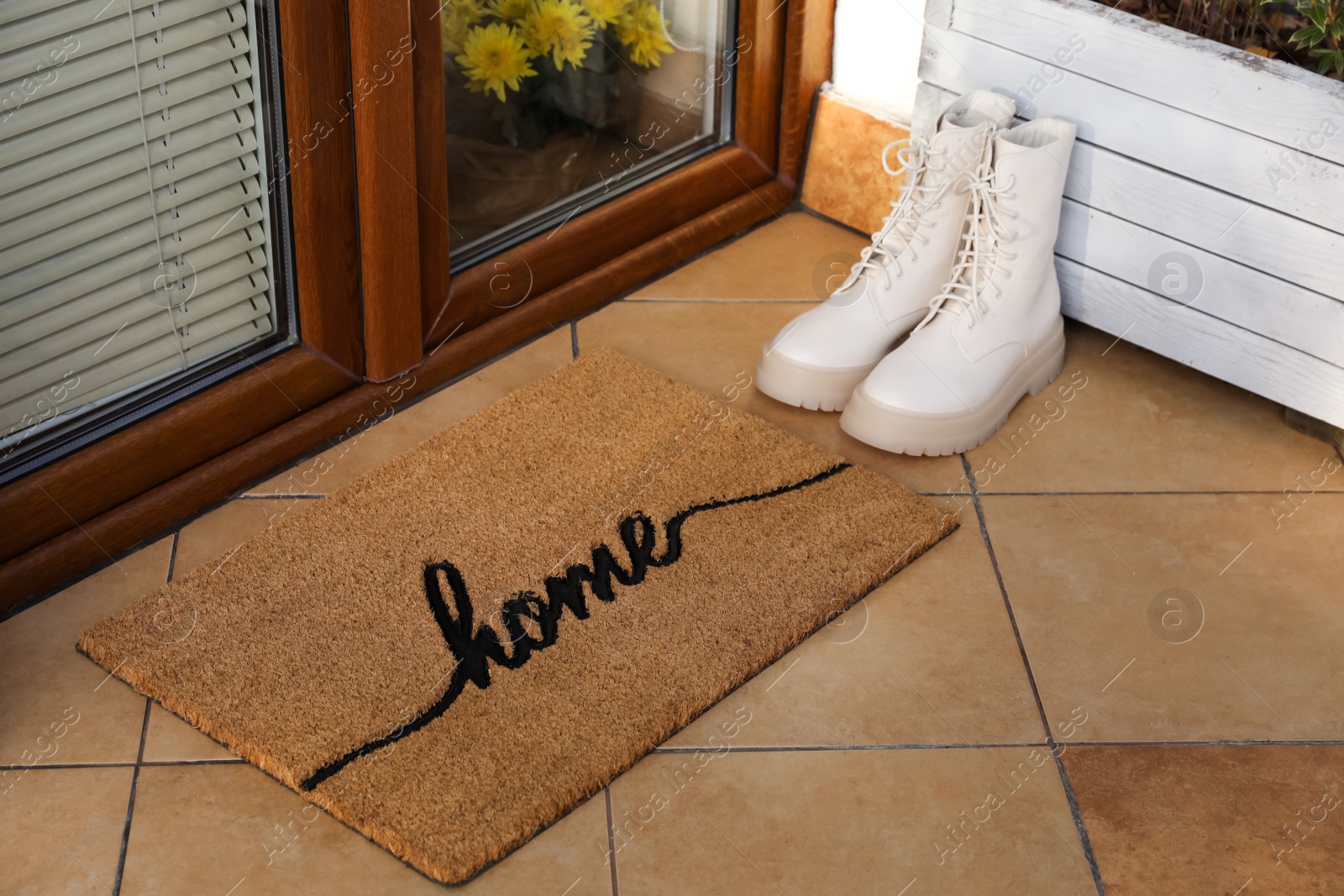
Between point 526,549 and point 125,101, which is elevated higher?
point 125,101

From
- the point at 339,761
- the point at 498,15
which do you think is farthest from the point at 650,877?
the point at 498,15

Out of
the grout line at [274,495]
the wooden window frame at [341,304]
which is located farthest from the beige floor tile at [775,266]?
the grout line at [274,495]

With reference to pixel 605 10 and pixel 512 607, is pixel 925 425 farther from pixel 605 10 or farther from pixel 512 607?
pixel 605 10

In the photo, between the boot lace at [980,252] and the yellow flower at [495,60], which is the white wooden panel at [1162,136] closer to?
the boot lace at [980,252]

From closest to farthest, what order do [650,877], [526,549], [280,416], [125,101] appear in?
1. [650,877]
2. [125,101]
3. [526,549]
4. [280,416]

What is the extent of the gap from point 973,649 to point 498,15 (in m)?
0.94

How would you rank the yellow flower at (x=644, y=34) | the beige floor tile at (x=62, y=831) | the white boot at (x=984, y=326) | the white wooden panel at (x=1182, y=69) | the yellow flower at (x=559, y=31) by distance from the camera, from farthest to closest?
the yellow flower at (x=644, y=34), the yellow flower at (x=559, y=31), the white boot at (x=984, y=326), the white wooden panel at (x=1182, y=69), the beige floor tile at (x=62, y=831)

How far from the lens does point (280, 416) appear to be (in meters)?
1.52

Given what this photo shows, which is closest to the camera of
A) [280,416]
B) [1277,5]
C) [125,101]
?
[125,101]

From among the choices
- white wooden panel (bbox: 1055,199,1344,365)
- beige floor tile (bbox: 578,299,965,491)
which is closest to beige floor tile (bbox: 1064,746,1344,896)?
beige floor tile (bbox: 578,299,965,491)

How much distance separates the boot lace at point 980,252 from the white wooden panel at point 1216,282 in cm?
15

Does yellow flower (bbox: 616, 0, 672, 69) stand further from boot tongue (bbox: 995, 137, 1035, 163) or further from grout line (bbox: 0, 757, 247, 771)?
grout line (bbox: 0, 757, 247, 771)

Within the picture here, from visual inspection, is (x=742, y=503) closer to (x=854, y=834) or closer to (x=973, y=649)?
(x=973, y=649)

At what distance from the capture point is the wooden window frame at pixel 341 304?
134 centimetres
